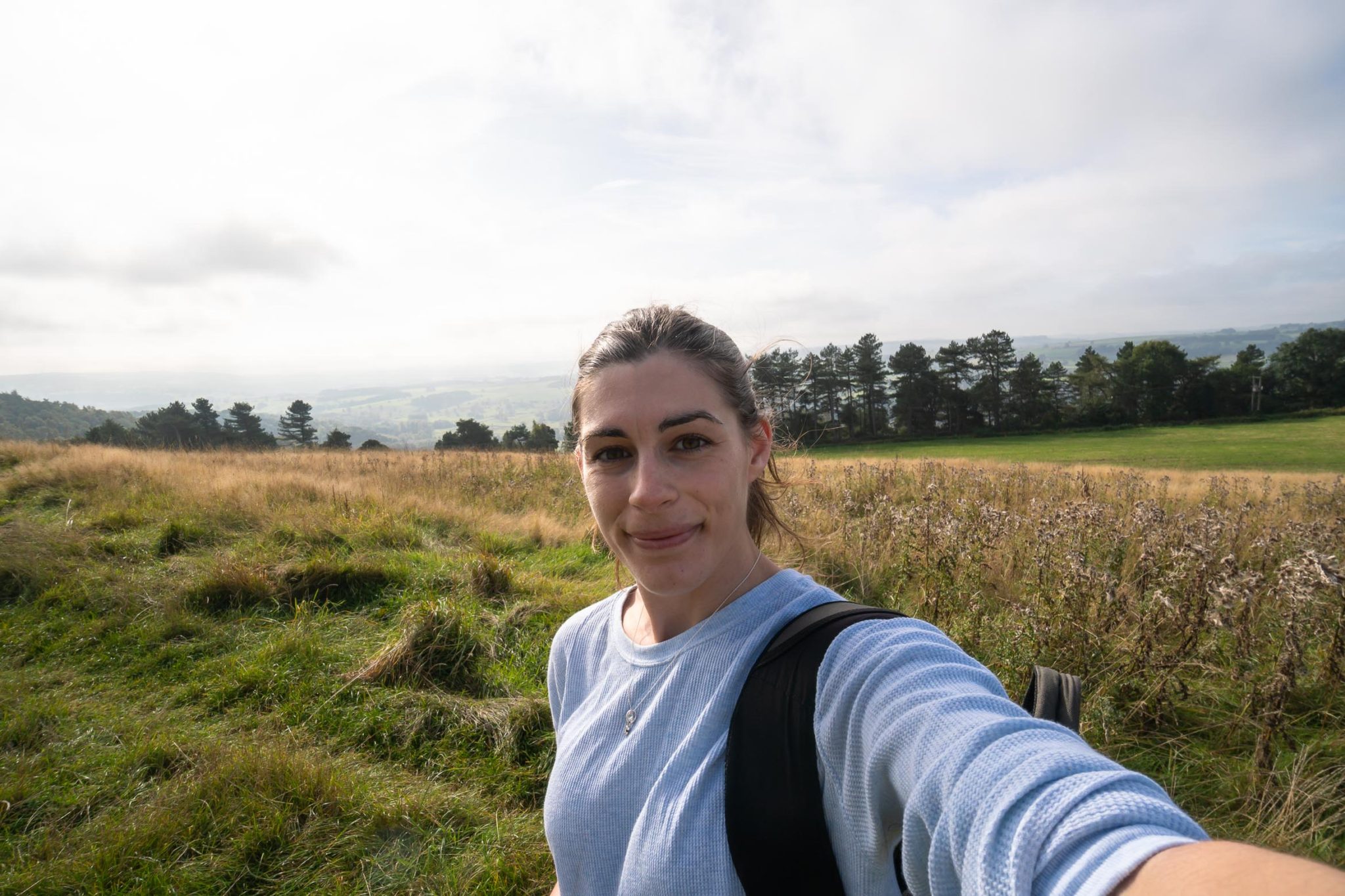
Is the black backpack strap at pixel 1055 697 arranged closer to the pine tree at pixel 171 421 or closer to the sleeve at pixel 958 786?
the sleeve at pixel 958 786

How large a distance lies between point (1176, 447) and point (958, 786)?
41487 mm

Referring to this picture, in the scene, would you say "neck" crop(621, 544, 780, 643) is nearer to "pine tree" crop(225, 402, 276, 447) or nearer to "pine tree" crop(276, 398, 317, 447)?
"pine tree" crop(225, 402, 276, 447)

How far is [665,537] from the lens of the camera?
161 cm

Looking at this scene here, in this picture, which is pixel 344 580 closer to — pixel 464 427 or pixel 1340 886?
pixel 1340 886

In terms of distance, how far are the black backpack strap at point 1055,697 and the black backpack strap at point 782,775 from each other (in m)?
0.30

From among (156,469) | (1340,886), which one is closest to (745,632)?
(1340,886)

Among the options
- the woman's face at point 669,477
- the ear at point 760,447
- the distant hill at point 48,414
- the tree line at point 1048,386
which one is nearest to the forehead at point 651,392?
the woman's face at point 669,477

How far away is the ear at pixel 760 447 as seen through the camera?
76.0 inches

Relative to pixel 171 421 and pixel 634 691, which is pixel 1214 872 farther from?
pixel 171 421

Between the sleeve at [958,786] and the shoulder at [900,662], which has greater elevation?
the shoulder at [900,662]

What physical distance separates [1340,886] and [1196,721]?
134 inches

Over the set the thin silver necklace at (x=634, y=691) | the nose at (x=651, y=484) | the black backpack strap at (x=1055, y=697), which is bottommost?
the thin silver necklace at (x=634, y=691)

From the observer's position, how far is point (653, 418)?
1.59 m

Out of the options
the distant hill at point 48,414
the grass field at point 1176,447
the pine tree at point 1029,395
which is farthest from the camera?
the pine tree at point 1029,395
